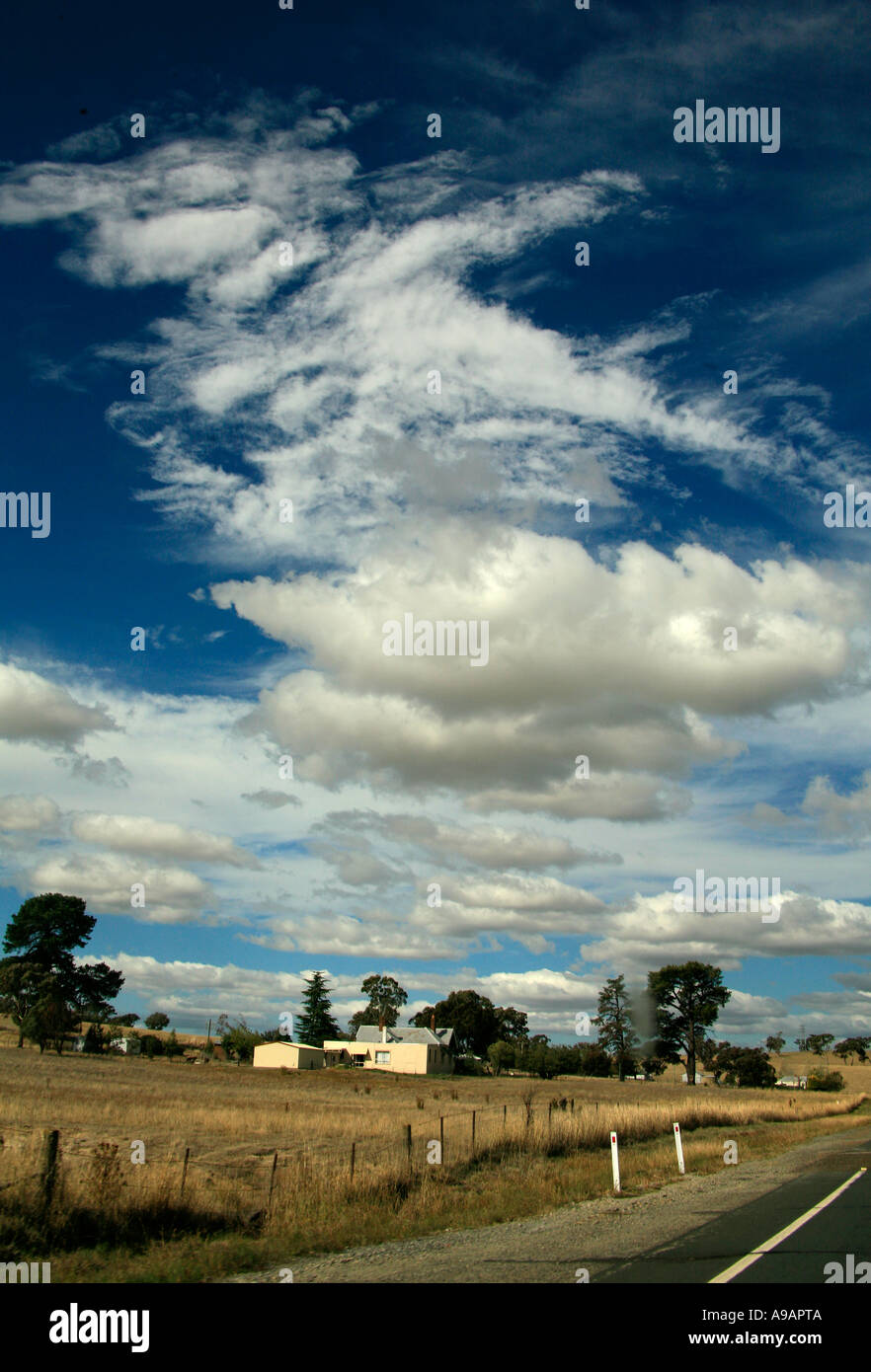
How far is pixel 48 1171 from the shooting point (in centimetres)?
1098

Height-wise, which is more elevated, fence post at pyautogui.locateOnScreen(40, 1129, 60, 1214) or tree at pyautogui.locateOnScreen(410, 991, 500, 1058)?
fence post at pyautogui.locateOnScreen(40, 1129, 60, 1214)

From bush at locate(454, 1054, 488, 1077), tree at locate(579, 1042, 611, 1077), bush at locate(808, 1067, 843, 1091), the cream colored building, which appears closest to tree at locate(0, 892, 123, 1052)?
the cream colored building

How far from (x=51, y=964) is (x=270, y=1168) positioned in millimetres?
77795

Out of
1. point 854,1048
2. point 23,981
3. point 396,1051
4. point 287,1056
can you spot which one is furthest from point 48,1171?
point 854,1048

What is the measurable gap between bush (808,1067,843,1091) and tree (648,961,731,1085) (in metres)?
11.5

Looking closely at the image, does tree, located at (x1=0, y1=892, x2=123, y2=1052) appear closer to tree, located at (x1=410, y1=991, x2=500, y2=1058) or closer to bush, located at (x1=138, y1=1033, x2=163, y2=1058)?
bush, located at (x1=138, y1=1033, x2=163, y2=1058)

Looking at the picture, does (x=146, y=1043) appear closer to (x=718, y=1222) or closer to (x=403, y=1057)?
(x=403, y=1057)

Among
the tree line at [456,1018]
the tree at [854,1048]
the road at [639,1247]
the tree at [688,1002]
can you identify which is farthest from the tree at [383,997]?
the road at [639,1247]

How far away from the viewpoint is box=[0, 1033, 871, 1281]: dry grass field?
1089 centimetres

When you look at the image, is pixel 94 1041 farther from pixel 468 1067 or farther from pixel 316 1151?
pixel 316 1151

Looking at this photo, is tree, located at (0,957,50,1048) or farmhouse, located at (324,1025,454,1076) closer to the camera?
tree, located at (0,957,50,1048)

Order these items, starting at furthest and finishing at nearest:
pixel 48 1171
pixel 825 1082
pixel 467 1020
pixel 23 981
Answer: pixel 467 1020 → pixel 825 1082 → pixel 23 981 → pixel 48 1171

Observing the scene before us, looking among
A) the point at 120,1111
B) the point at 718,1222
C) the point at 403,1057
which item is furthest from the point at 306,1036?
the point at 718,1222

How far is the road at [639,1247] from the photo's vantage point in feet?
30.9
